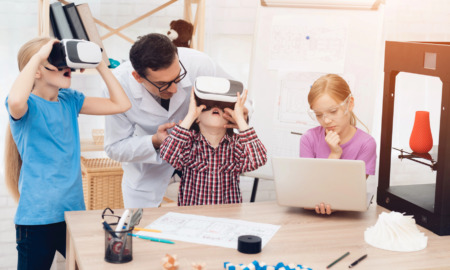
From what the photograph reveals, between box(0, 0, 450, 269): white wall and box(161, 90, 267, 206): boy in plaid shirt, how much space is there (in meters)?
1.39

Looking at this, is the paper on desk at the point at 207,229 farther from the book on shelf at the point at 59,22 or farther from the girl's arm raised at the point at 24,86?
the book on shelf at the point at 59,22

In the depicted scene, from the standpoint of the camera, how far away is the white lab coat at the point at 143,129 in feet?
7.20

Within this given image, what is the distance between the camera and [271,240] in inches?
60.5

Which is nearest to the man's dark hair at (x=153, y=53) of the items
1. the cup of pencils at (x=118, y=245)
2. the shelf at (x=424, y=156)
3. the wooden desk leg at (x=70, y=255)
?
the wooden desk leg at (x=70, y=255)

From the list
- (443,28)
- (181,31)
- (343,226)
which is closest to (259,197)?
(181,31)

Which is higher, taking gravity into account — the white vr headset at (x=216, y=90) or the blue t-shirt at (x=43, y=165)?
the white vr headset at (x=216, y=90)

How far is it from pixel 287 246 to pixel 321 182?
311 mm

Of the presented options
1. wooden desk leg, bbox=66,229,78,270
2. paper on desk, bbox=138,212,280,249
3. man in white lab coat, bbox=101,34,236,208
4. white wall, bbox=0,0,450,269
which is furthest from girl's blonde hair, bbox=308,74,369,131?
white wall, bbox=0,0,450,269

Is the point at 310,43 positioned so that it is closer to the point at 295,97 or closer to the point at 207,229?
the point at 295,97

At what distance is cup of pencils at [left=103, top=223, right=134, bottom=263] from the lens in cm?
133

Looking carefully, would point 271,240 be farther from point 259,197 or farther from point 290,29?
point 259,197

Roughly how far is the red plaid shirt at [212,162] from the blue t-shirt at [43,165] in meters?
0.36

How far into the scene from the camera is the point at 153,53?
190cm

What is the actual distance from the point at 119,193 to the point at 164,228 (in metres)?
1.53
